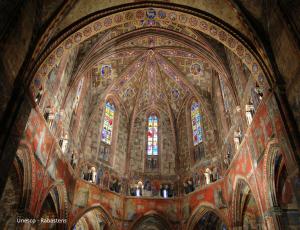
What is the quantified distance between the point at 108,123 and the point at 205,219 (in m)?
9.33

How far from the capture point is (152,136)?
2122 cm

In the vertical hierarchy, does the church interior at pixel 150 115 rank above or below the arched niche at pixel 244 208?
above

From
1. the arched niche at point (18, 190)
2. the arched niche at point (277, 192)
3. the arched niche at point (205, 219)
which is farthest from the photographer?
the arched niche at point (205, 219)

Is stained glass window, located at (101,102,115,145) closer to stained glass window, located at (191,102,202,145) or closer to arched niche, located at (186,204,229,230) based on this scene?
stained glass window, located at (191,102,202,145)

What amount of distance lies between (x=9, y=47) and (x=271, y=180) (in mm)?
10212

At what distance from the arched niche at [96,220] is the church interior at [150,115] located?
0.09m

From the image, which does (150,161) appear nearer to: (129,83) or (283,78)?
(129,83)

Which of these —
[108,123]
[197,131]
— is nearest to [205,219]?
[197,131]

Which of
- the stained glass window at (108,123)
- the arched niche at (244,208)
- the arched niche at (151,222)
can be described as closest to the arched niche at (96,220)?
the arched niche at (151,222)

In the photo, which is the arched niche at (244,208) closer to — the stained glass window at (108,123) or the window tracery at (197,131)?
the window tracery at (197,131)

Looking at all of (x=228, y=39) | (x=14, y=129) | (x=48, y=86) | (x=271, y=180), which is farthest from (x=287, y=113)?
(x=48, y=86)

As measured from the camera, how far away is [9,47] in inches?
322

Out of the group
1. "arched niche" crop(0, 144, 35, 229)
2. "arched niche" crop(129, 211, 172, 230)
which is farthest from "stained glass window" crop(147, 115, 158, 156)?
"arched niche" crop(0, 144, 35, 229)

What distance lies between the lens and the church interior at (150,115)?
29.7 ft
